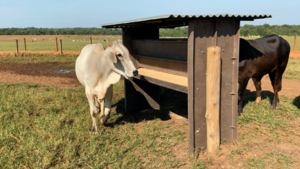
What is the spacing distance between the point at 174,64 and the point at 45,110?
3.24m

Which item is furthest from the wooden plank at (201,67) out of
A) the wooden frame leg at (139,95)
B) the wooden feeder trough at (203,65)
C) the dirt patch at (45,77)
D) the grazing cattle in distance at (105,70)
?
the dirt patch at (45,77)

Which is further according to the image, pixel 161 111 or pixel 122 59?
pixel 161 111

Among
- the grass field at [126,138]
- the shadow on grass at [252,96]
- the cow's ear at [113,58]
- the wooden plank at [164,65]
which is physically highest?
the cow's ear at [113,58]

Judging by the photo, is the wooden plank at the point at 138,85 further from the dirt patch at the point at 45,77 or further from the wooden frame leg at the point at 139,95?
the dirt patch at the point at 45,77

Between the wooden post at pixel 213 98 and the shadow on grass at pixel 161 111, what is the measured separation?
1859mm

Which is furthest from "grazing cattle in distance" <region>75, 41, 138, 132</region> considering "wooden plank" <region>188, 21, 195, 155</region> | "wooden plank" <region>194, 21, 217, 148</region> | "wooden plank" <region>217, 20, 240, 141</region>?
"wooden plank" <region>217, 20, 240, 141</region>

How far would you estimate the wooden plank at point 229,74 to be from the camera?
3871 millimetres

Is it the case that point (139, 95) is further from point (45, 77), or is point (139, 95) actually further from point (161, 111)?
point (45, 77)

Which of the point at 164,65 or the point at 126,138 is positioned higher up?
the point at 164,65

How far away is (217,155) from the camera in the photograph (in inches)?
151

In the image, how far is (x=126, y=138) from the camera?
449cm

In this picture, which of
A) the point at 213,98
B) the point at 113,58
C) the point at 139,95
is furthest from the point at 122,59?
the point at 139,95

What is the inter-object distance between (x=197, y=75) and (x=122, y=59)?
131 cm

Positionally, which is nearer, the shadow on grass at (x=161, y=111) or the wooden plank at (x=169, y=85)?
the wooden plank at (x=169, y=85)
